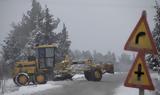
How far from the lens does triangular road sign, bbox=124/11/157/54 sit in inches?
322

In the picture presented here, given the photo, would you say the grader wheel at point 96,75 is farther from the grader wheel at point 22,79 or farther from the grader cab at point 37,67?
the grader wheel at point 22,79

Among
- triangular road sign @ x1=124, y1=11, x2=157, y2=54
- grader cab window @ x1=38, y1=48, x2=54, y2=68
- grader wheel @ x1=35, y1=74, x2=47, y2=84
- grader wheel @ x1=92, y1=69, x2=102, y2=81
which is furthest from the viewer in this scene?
grader cab window @ x1=38, y1=48, x2=54, y2=68

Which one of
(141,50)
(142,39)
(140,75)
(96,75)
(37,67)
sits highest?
(142,39)

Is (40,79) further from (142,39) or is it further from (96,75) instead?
(142,39)

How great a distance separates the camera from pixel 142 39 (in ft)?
27.2

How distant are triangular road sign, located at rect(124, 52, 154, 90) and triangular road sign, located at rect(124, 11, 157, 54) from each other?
146mm

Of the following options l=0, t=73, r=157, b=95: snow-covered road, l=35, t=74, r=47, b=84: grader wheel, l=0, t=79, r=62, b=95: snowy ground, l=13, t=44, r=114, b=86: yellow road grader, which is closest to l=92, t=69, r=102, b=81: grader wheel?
l=13, t=44, r=114, b=86: yellow road grader

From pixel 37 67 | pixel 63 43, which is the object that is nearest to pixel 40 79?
pixel 37 67

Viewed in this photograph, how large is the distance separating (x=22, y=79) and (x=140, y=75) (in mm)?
26090

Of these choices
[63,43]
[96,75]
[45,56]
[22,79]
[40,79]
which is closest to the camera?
[40,79]

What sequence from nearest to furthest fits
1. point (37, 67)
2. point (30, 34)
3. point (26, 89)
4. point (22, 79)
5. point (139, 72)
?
point (139, 72) < point (26, 89) < point (22, 79) < point (37, 67) < point (30, 34)

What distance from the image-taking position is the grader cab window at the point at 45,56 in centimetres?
3544

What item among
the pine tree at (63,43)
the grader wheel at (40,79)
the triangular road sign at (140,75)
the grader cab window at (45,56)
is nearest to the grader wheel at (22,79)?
the grader wheel at (40,79)

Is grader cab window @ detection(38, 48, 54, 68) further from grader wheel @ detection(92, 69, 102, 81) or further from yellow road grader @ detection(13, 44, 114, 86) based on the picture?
grader wheel @ detection(92, 69, 102, 81)
